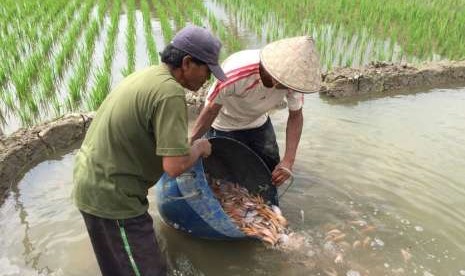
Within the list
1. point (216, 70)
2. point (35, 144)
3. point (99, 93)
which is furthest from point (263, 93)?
point (99, 93)

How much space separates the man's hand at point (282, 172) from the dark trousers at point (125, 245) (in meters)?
1.12

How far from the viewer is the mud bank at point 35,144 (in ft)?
11.8

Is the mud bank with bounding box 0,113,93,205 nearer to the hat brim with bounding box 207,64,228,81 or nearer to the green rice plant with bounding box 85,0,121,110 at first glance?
the green rice plant with bounding box 85,0,121,110

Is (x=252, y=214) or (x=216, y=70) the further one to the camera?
(x=252, y=214)

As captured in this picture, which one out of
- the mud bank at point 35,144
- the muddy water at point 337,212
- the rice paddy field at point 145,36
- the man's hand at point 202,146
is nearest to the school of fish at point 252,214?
the muddy water at point 337,212

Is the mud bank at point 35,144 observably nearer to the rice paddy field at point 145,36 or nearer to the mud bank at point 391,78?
the rice paddy field at point 145,36

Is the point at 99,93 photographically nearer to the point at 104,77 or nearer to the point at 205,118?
the point at 104,77

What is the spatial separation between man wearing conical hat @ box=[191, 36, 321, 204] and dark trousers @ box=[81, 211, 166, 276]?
2.73 feet

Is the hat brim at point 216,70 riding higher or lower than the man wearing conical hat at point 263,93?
higher

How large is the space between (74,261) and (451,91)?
5128mm

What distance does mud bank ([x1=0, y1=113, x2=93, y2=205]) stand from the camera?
142 inches

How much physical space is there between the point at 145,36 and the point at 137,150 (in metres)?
5.93

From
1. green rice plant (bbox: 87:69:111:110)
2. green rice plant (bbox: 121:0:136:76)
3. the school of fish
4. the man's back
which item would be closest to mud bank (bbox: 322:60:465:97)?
green rice plant (bbox: 121:0:136:76)

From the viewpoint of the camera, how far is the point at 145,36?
7.42m
